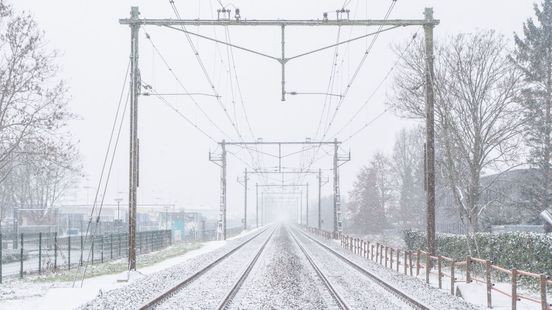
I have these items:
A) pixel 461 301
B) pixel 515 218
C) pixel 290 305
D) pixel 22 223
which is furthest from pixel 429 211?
pixel 22 223

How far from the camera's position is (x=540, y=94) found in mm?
38156

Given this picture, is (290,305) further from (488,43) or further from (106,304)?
(488,43)

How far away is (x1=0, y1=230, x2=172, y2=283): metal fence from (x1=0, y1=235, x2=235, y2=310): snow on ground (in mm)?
983

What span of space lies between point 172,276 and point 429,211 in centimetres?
921

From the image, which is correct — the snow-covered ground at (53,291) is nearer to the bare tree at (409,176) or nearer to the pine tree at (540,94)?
the pine tree at (540,94)

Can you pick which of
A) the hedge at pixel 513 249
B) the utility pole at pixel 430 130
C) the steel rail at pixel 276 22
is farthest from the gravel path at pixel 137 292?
the hedge at pixel 513 249

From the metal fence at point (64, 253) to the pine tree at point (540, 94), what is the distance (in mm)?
22729

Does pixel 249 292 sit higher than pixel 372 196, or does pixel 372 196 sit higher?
pixel 372 196

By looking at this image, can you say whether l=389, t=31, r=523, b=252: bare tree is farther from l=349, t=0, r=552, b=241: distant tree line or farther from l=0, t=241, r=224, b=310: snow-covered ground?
l=0, t=241, r=224, b=310: snow-covered ground

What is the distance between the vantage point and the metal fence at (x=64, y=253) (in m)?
25.0

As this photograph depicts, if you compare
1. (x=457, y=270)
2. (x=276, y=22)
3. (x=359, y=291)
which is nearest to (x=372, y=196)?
(x=457, y=270)

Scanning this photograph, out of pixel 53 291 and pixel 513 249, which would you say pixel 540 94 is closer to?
pixel 513 249

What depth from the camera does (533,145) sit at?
39.2 metres

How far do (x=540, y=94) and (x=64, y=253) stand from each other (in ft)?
93.6
